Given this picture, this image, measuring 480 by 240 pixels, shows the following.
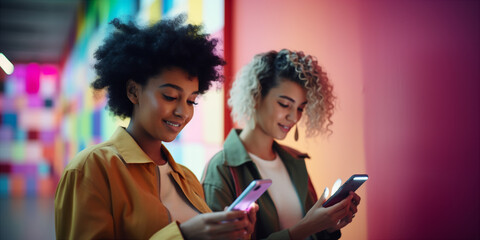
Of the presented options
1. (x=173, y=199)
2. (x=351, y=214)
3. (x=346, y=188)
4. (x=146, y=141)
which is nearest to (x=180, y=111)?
(x=146, y=141)

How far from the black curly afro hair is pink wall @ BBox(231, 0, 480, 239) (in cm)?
83

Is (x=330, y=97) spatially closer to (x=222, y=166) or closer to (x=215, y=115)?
(x=222, y=166)

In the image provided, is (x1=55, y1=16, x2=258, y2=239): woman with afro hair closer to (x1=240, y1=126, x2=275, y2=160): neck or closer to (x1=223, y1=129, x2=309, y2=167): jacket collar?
(x1=223, y1=129, x2=309, y2=167): jacket collar

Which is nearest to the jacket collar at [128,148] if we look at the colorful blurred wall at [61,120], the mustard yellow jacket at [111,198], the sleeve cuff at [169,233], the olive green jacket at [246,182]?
the mustard yellow jacket at [111,198]

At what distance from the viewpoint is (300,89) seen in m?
2.09

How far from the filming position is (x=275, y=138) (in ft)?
7.00

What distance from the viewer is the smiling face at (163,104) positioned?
143 centimetres

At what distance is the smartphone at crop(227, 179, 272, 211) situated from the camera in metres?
1.17

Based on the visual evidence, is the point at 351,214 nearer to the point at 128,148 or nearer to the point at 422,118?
the point at 422,118

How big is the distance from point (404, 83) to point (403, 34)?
0.68 feet

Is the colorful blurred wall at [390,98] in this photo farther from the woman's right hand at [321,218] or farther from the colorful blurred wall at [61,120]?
the woman's right hand at [321,218]

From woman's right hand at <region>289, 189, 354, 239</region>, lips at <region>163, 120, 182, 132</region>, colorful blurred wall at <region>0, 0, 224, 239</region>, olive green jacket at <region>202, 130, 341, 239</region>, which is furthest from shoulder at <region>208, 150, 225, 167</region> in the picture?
colorful blurred wall at <region>0, 0, 224, 239</region>

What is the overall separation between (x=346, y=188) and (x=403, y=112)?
440 mm

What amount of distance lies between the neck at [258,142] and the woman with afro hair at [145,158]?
20.6 inches
